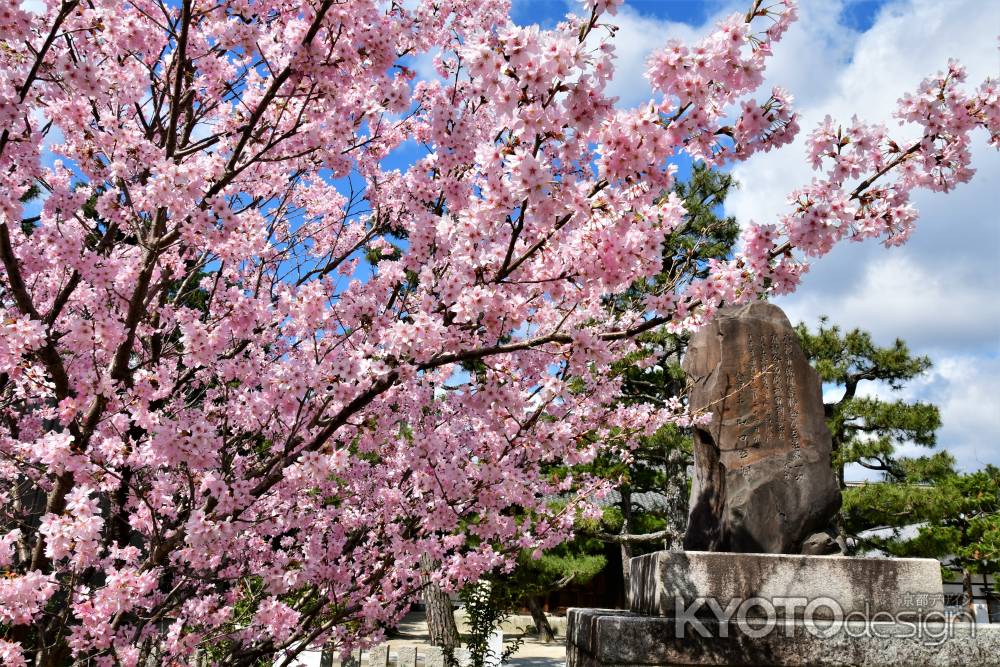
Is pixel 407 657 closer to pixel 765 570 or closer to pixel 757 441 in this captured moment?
pixel 765 570

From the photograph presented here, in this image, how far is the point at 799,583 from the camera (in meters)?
4.82

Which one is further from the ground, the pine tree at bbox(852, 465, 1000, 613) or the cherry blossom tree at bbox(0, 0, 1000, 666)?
the cherry blossom tree at bbox(0, 0, 1000, 666)

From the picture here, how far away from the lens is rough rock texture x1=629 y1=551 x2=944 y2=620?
15.6ft

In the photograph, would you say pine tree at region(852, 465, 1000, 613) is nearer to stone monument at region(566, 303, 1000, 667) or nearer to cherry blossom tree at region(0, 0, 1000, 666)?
stone monument at region(566, 303, 1000, 667)

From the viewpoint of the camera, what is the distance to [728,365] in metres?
5.59

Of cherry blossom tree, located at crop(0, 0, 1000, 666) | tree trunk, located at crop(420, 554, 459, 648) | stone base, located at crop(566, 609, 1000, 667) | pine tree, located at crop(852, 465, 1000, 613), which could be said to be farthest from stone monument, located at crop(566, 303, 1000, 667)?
pine tree, located at crop(852, 465, 1000, 613)

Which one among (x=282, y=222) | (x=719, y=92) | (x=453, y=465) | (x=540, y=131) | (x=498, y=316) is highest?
(x=282, y=222)

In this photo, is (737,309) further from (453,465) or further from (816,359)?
(816,359)

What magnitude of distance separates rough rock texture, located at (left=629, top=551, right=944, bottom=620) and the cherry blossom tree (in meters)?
1.29

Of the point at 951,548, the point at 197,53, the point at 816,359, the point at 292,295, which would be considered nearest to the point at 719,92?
the point at 292,295

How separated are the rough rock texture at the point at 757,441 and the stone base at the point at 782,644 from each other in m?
0.68

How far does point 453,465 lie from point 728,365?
243cm

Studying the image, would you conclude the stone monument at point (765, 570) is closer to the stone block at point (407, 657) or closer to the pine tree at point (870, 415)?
the stone block at point (407, 657)

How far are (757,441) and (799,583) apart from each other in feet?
3.52
